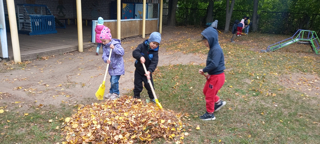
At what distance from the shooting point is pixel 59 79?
6477 millimetres

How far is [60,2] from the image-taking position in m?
18.0

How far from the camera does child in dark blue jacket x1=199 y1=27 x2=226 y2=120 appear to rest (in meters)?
3.97

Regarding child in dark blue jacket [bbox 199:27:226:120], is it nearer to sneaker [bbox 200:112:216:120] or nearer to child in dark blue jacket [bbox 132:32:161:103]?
sneaker [bbox 200:112:216:120]

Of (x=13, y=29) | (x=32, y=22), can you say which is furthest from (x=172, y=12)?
(x=13, y=29)

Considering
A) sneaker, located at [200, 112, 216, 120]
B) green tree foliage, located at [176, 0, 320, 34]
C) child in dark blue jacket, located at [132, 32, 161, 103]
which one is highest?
green tree foliage, located at [176, 0, 320, 34]

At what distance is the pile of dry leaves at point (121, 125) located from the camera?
339 cm

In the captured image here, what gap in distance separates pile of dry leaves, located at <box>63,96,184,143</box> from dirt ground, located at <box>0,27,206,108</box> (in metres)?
1.44

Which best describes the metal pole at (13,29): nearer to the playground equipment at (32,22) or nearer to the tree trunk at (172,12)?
the playground equipment at (32,22)

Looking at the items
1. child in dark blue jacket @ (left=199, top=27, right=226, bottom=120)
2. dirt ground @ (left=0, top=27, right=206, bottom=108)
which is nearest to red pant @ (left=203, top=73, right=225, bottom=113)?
child in dark blue jacket @ (left=199, top=27, right=226, bottom=120)

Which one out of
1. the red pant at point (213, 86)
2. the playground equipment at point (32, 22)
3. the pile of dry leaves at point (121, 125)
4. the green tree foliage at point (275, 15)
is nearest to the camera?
the pile of dry leaves at point (121, 125)

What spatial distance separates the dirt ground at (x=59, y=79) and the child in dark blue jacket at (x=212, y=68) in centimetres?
241

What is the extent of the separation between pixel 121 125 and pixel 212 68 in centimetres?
175

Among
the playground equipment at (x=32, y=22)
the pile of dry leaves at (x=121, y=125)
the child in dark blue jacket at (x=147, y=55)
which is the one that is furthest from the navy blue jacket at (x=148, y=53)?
the playground equipment at (x=32, y=22)

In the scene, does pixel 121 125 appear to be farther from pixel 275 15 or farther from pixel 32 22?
pixel 275 15
